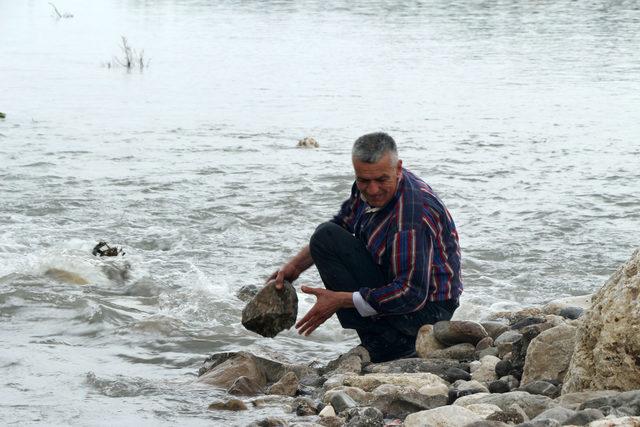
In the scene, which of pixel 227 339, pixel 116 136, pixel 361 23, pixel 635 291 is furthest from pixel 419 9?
pixel 635 291

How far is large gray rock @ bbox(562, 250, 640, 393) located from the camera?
4.85 m

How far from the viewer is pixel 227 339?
7.93 meters

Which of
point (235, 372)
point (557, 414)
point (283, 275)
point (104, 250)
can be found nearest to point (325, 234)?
point (283, 275)

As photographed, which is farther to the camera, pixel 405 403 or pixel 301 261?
pixel 301 261

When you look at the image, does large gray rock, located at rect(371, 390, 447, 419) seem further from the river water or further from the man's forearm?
the man's forearm

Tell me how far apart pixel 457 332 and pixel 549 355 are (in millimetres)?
931

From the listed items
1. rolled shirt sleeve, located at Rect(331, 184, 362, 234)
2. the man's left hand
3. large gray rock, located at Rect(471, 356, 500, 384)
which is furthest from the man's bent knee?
large gray rock, located at Rect(471, 356, 500, 384)

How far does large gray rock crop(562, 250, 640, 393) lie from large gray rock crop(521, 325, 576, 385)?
19.1 inches

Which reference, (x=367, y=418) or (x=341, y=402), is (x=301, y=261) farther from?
(x=367, y=418)

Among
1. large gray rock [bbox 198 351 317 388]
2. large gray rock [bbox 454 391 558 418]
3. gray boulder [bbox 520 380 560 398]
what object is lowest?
large gray rock [bbox 198 351 317 388]

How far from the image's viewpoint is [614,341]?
489 centimetres

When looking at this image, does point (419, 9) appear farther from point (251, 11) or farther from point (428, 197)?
point (428, 197)

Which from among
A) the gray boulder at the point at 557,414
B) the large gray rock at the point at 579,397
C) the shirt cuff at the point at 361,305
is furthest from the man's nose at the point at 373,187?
the gray boulder at the point at 557,414

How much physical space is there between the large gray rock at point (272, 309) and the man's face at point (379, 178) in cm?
93
